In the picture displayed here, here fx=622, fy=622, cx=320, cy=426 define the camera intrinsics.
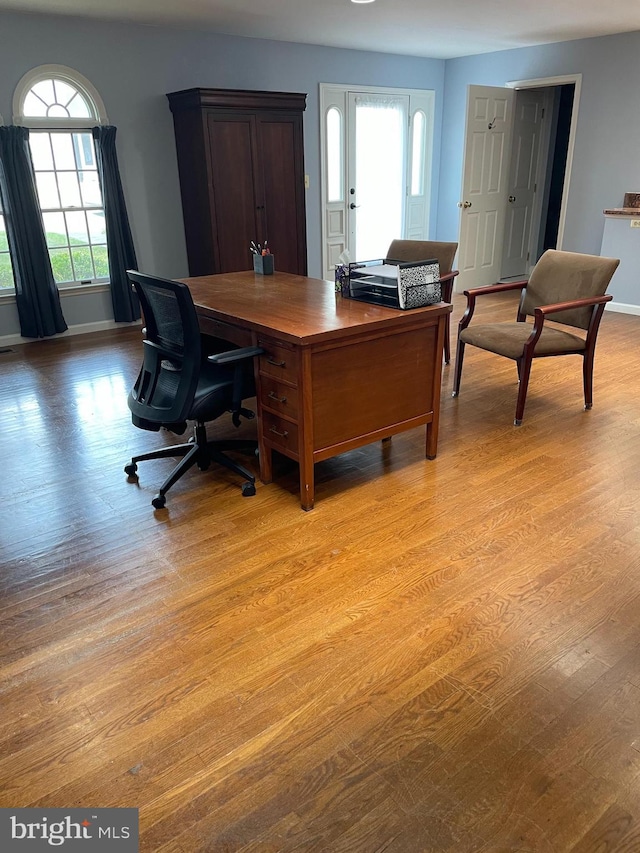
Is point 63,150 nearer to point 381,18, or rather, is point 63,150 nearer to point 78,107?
point 78,107

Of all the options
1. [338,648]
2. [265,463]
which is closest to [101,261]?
[265,463]

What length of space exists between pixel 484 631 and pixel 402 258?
2.87 metres

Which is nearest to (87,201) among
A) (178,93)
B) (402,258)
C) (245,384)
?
(178,93)

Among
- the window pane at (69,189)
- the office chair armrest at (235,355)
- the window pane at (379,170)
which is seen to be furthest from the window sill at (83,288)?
the office chair armrest at (235,355)

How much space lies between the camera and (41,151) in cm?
495

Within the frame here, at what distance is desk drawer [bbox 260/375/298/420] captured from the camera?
8.15 ft

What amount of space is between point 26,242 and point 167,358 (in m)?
3.09

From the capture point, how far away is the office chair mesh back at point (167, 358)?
2.39 m

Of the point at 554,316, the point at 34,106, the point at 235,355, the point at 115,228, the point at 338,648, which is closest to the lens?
the point at 338,648

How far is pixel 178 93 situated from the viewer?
508cm

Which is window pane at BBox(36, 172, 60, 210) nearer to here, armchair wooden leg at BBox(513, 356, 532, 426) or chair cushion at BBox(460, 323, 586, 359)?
chair cushion at BBox(460, 323, 586, 359)

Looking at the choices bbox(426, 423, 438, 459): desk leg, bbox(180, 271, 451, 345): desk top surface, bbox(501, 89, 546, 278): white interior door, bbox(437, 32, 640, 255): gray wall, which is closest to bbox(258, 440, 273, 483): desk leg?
bbox(180, 271, 451, 345): desk top surface

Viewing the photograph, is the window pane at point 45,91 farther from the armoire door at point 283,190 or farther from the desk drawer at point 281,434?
the desk drawer at point 281,434

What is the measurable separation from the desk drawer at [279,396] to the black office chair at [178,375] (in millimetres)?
100
